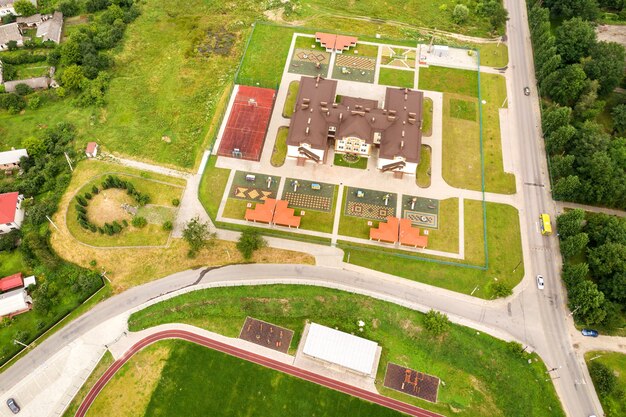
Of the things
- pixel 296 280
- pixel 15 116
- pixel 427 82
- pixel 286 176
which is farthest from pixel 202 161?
pixel 427 82

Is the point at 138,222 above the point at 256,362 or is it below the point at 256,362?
above

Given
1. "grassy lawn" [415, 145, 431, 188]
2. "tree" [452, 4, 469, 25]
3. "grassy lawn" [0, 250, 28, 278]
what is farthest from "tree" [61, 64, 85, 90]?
"tree" [452, 4, 469, 25]

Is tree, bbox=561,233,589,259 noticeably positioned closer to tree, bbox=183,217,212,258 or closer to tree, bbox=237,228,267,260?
tree, bbox=237,228,267,260

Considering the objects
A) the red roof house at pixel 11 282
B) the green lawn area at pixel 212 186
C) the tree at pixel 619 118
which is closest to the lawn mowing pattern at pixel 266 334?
the green lawn area at pixel 212 186

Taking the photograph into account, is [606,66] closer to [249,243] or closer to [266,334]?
[249,243]

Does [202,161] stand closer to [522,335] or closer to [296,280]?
[296,280]

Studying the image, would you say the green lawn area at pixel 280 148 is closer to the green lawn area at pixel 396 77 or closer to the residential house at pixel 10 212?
the green lawn area at pixel 396 77

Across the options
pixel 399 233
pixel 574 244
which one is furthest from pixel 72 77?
pixel 574 244
